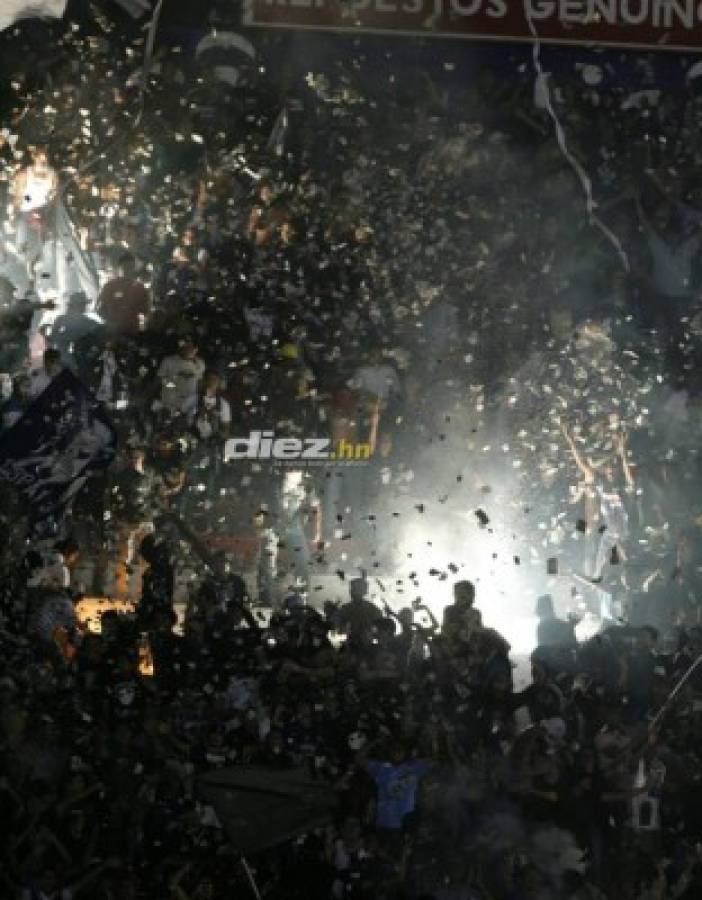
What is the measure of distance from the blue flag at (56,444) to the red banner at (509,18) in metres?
6.13

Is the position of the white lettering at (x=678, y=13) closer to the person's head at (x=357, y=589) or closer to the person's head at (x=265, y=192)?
the person's head at (x=265, y=192)

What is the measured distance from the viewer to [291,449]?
15062 millimetres

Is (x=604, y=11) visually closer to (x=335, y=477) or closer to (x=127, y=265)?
(x=127, y=265)

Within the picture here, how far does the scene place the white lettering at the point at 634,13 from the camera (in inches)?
716

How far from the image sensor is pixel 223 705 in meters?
11.1

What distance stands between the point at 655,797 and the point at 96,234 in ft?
26.3

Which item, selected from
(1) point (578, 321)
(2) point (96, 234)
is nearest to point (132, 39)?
(2) point (96, 234)

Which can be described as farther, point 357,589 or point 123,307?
point 123,307

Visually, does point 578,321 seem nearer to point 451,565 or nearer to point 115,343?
point 451,565

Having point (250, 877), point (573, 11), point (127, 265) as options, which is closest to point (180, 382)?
point (127, 265)

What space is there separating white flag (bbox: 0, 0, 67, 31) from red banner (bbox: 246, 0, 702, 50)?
1.84m

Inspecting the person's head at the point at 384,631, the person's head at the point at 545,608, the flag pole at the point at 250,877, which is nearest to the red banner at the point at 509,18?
the person's head at the point at 545,608

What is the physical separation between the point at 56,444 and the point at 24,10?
5828mm

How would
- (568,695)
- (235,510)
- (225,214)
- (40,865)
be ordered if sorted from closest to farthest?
(40,865) → (568,695) → (235,510) → (225,214)
